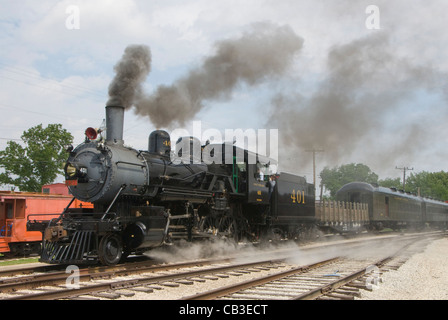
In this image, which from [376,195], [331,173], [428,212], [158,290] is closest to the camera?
[158,290]

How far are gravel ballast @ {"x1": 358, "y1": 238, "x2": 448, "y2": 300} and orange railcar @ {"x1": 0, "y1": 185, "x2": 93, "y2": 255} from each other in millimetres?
9778

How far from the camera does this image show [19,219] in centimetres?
1470

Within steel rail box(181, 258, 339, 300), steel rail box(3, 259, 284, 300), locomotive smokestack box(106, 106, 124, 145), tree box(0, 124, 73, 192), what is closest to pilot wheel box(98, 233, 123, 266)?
steel rail box(3, 259, 284, 300)

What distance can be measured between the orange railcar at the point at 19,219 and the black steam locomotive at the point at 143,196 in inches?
172

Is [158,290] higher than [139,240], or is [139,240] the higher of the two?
[139,240]

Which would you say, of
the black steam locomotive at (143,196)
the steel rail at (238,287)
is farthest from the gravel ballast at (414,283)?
the black steam locomotive at (143,196)

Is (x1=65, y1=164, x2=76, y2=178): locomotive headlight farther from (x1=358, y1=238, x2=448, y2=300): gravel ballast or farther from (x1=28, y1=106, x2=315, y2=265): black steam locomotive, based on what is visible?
(x1=358, y1=238, x2=448, y2=300): gravel ballast

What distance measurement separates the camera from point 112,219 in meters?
9.20

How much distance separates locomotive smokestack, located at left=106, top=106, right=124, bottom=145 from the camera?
33.9 ft

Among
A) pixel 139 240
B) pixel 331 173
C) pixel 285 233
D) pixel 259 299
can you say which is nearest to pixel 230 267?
pixel 139 240

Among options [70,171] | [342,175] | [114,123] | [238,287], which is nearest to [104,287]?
[238,287]

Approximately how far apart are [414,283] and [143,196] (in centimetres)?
597
